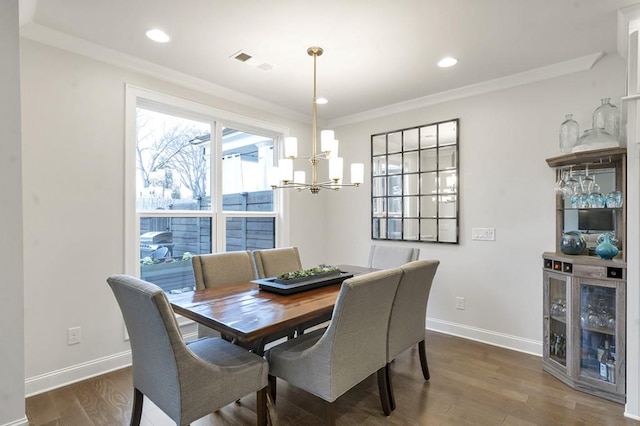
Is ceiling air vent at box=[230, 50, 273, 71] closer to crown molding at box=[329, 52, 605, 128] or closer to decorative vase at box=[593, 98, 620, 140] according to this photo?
→ crown molding at box=[329, 52, 605, 128]

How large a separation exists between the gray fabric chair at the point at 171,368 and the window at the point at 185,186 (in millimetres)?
1400

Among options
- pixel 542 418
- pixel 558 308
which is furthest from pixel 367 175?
pixel 542 418

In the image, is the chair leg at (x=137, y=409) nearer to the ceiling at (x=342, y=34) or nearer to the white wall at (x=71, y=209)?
the white wall at (x=71, y=209)

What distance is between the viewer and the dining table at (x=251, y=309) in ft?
5.60

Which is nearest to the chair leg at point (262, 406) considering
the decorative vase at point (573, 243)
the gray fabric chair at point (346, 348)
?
the gray fabric chair at point (346, 348)

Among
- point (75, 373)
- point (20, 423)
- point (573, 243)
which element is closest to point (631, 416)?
point (573, 243)

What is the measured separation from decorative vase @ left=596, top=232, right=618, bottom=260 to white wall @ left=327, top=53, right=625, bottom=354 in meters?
0.53

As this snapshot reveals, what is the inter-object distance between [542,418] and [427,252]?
1916mm

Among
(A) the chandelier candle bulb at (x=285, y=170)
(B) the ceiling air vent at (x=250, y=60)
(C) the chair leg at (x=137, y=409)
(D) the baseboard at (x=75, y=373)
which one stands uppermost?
(B) the ceiling air vent at (x=250, y=60)

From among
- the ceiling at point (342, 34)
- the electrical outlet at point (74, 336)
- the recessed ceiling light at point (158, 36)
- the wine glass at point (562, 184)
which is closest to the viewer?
the ceiling at point (342, 34)

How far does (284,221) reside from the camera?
428 centimetres

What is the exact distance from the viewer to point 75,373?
259cm

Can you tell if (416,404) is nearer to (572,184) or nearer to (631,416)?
(631,416)

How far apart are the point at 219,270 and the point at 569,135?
10.1 ft
